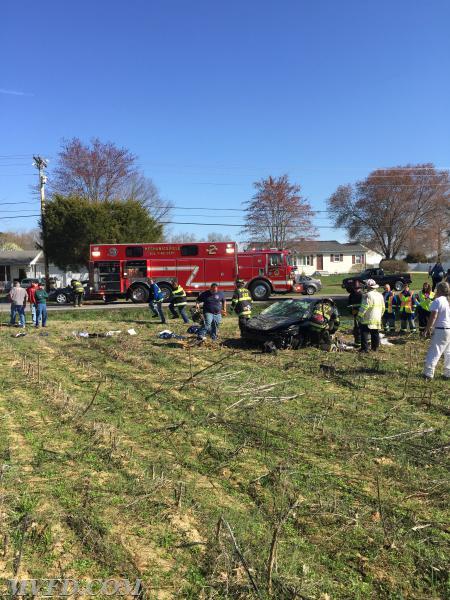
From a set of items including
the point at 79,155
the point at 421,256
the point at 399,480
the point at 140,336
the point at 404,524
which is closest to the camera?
the point at 404,524

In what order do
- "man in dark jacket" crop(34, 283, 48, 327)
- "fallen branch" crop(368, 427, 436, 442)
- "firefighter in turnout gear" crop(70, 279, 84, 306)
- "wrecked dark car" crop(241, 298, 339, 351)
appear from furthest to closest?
"firefighter in turnout gear" crop(70, 279, 84, 306) < "man in dark jacket" crop(34, 283, 48, 327) < "wrecked dark car" crop(241, 298, 339, 351) < "fallen branch" crop(368, 427, 436, 442)

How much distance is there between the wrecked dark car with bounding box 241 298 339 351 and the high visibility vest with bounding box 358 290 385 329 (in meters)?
1.15

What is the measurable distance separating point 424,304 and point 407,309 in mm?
496

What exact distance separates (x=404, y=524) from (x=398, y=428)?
7.14 ft

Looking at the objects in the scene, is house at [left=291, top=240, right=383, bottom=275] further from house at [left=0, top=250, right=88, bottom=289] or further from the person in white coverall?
the person in white coverall

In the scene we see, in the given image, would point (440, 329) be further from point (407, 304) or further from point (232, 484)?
point (407, 304)

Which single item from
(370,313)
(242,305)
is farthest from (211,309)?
(370,313)

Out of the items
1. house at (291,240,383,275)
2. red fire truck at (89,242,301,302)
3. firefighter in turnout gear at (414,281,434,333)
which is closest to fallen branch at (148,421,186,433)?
firefighter in turnout gear at (414,281,434,333)

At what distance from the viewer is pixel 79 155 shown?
38.2 meters

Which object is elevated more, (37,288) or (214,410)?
(37,288)

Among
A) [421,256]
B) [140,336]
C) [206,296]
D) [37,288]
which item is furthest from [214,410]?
[421,256]

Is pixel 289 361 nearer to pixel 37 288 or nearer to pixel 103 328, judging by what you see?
pixel 103 328

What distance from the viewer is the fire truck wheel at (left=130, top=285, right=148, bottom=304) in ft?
78.0

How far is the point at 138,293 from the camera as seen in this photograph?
23.8 metres
